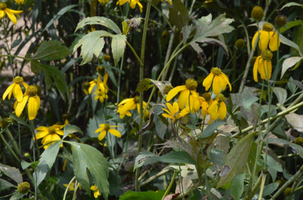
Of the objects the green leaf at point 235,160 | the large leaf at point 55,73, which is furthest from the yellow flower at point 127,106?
the green leaf at point 235,160

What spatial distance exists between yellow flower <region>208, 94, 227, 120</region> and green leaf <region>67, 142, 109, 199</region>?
0.32 m

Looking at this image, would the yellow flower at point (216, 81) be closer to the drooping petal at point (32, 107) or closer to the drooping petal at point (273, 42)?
the drooping petal at point (273, 42)

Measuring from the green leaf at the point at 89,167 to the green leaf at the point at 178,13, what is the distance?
2.01 feet

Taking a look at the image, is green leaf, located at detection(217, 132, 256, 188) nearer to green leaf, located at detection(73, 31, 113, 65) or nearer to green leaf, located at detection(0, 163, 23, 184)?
green leaf, located at detection(73, 31, 113, 65)

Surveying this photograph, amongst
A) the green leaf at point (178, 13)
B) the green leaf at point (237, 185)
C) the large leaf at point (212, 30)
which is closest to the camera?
the green leaf at point (237, 185)

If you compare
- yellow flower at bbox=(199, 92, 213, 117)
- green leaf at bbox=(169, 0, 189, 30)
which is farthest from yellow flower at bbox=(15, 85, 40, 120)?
green leaf at bbox=(169, 0, 189, 30)

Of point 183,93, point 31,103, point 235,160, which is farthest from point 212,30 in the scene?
point 31,103

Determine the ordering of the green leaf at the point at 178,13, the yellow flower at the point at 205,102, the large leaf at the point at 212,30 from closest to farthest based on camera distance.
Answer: the yellow flower at the point at 205,102, the large leaf at the point at 212,30, the green leaf at the point at 178,13

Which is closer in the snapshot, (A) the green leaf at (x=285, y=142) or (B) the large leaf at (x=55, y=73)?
(A) the green leaf at (x=285, y=142)

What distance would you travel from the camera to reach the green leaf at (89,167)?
958 millimetres

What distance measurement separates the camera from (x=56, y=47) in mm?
1168

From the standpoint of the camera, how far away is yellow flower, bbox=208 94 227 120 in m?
0.96

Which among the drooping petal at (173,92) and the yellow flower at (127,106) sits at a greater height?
the drooping petal at (173,92)

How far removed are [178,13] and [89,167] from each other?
26.6 inches
